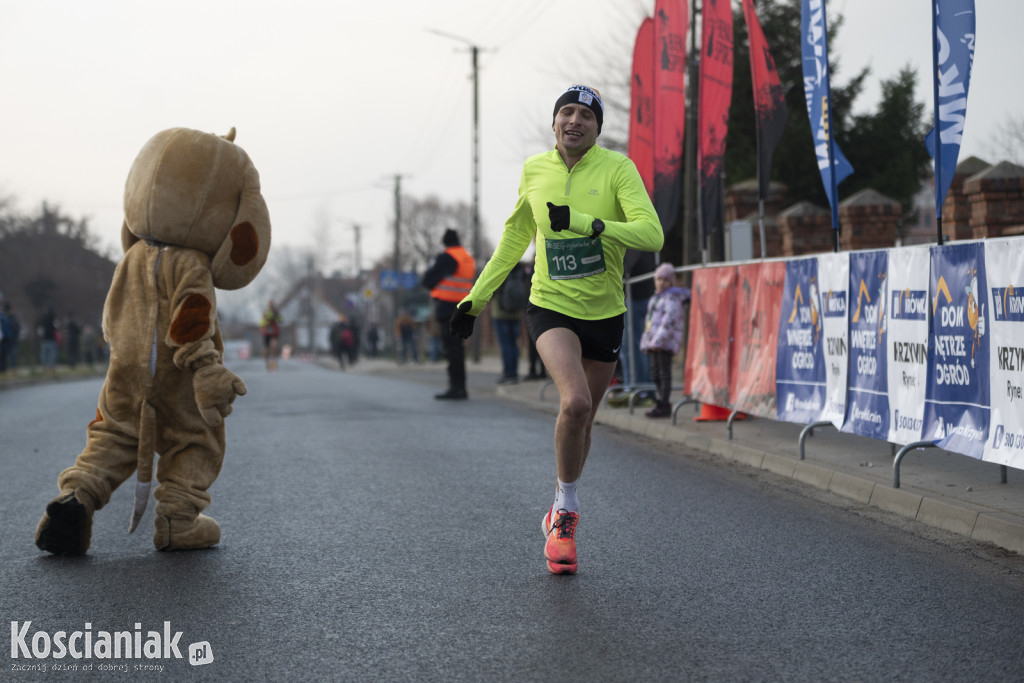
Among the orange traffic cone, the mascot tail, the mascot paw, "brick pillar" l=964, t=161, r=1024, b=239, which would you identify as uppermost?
"brick pillar" l=964, t=161, r=1024, b=239

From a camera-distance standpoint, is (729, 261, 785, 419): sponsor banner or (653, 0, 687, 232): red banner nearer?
(729, 261, 785, 419): sponsor banner

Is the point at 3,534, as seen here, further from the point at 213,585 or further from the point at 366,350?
the point at 366,350

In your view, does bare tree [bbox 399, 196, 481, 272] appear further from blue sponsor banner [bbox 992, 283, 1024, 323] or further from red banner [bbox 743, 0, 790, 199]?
blue sponsor banner [bbox 992, 283, 1024, 323]

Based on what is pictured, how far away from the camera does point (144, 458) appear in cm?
558

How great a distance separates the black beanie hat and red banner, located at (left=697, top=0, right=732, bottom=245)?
7.08 meters

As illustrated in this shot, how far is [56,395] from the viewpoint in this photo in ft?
65.9

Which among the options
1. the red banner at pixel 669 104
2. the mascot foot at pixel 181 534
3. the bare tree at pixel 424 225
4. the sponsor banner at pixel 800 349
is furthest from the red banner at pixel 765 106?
the bare tree at pixel 424 225

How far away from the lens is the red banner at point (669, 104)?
504 inches

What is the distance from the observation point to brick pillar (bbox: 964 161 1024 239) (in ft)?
42.8

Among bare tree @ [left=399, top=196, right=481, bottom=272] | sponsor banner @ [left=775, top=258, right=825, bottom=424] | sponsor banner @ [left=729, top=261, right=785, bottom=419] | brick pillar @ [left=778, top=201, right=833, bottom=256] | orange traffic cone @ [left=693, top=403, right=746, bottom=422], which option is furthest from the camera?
bare tree @ [left=399, top=196, right=481, bottom=272]

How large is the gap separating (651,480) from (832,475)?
1.20m

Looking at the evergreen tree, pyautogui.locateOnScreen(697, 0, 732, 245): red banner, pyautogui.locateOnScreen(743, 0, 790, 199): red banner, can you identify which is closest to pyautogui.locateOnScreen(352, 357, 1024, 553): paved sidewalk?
pyautogui.locateOnScreen(697, 0, 732, 245): red banner

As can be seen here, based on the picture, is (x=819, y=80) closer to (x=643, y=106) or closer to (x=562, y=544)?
(x=643, y=106)

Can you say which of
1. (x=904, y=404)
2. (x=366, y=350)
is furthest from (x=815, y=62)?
(x=366, y=350)
